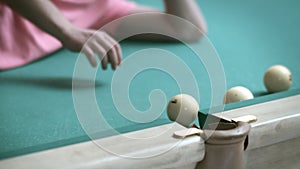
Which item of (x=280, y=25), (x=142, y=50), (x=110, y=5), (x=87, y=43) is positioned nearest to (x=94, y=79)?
(x=87, y=43)

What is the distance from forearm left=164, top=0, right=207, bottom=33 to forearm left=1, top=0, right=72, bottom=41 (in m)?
0.33

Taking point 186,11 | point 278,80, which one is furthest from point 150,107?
point 186,11

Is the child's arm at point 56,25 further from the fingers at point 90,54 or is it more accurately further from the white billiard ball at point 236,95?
the white billiard ball at point 236,95

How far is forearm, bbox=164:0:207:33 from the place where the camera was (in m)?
1.27

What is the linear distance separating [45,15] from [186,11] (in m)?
0.40

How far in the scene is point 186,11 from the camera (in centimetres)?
128

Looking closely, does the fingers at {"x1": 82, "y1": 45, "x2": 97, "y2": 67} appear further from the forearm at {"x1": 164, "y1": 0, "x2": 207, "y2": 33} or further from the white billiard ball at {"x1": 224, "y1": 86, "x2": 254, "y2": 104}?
the forearm at {"x1": 164, "y1": 0, "x2": 207, "y2": 33}

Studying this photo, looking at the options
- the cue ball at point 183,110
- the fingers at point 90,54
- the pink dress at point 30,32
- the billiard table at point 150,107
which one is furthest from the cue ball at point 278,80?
the pink dress at point 30,32

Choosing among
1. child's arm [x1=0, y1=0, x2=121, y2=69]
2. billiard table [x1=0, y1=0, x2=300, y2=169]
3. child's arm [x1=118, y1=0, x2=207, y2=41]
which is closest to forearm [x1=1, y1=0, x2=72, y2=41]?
child's arm [x1=0, y1=0, x2=121, y2=69]

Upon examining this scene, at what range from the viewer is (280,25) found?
1354 mm

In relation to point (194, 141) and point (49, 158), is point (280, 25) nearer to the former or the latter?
point (194, 141)

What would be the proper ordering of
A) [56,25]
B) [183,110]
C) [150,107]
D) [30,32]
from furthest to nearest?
[30,32] → [56,25] → [150,107] → [183,110]

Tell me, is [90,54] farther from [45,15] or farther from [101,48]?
[45,15]

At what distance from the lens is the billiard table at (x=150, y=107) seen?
633 millimetres
